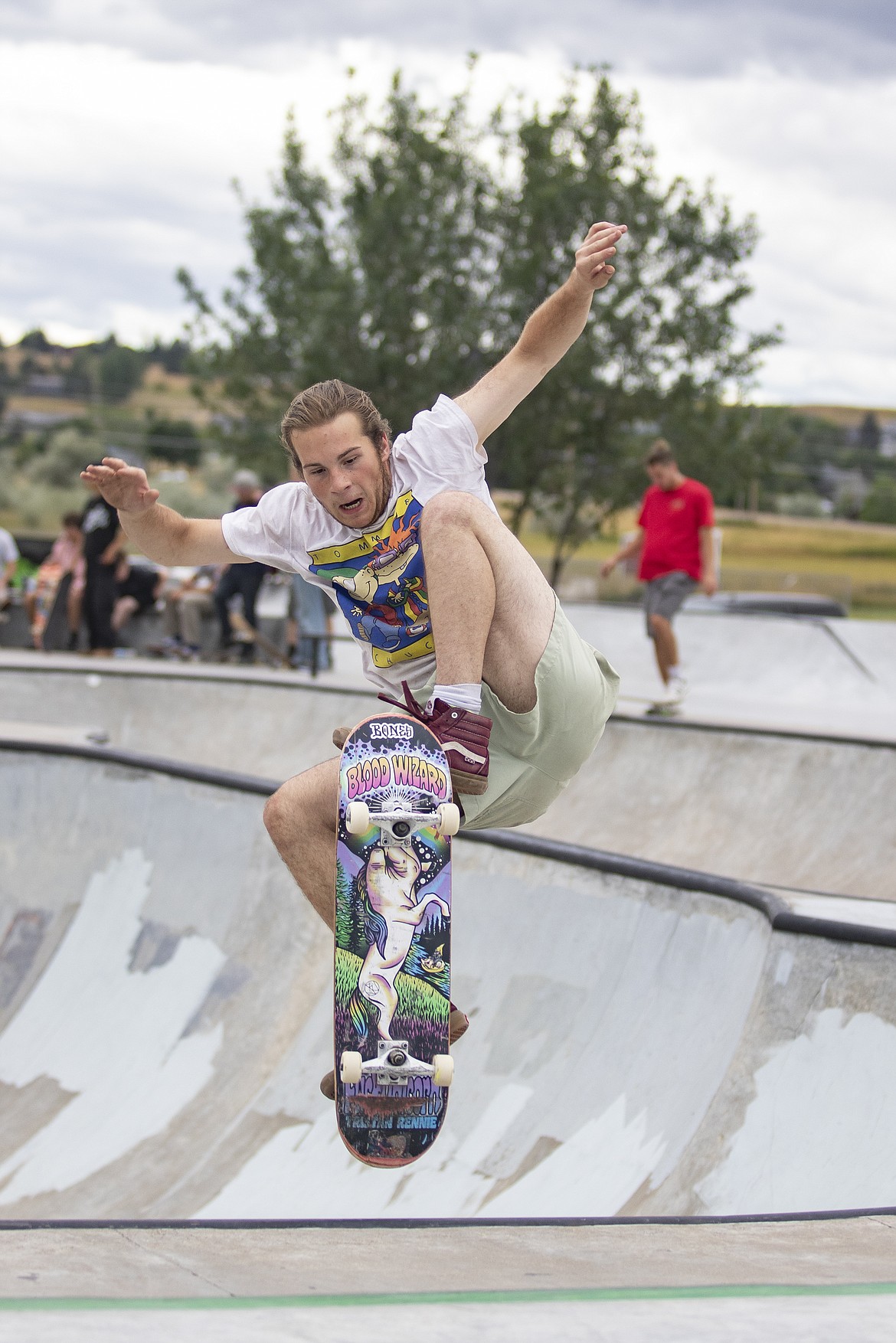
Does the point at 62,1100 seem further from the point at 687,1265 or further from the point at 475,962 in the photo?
the point at 687,1265

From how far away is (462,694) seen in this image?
305 centimetres

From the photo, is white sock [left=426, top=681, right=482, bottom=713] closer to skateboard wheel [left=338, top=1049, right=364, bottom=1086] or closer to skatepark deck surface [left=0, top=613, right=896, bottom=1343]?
skateboard wheel [left=338, top=1049, right=364, bottom=1086]

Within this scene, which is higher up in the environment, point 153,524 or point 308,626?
point 153,524

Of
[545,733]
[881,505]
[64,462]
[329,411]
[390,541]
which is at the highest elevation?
[64,462]

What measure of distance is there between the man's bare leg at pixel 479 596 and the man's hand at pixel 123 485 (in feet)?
2.68

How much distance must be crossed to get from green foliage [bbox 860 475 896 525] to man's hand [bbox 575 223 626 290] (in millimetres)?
44092

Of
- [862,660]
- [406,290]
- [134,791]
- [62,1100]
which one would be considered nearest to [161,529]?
[62,1100]

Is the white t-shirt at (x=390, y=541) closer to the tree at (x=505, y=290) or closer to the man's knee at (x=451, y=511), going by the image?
the man's knee at (x=451, y=511)

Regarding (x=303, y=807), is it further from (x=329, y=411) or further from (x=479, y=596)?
(x=329, y=411)

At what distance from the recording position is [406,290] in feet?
72.7

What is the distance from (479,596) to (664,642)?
690 cm

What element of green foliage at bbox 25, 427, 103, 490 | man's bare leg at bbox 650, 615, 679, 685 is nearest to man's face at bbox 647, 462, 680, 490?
man's bare leg at bbox 650, 615, 679, 685

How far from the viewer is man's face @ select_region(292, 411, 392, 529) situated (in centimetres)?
312

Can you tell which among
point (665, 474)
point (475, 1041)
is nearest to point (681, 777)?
point (665, 474)
